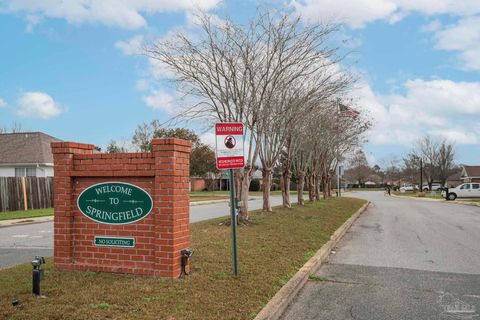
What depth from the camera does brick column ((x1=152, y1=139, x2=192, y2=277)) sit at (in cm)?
680

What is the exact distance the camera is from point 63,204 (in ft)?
24.2

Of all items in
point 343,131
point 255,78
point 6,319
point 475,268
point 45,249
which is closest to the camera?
point 6,319

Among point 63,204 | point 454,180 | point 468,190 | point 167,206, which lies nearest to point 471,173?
point 454,180

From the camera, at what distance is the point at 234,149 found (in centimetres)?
729

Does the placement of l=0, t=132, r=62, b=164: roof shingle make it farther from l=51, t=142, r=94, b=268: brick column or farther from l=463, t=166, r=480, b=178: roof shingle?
l=463, t=166, r=480, b=178: roof shingle

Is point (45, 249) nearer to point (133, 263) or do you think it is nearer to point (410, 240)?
point (133, 263)

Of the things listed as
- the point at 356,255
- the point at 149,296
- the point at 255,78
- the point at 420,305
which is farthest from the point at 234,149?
the point at 255,78

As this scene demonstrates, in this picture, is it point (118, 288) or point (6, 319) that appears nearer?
point (6, 319)

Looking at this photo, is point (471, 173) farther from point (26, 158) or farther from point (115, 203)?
point (115, 203)

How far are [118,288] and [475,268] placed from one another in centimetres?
684

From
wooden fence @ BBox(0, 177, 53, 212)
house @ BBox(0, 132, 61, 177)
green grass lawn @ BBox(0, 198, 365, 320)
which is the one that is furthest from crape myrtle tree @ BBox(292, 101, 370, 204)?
house @ BBox(0, 132, 61, 177)

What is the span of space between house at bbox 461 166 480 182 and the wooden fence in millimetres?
84947

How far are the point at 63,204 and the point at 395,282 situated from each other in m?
5.49

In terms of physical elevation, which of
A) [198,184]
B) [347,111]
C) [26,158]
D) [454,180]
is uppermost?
[347,111]
